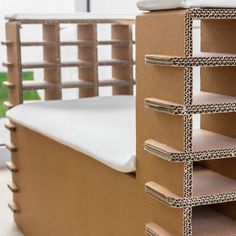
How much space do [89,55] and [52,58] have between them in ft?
0.50

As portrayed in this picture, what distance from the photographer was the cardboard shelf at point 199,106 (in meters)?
1.07

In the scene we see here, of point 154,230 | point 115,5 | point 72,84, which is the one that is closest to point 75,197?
point 154,230

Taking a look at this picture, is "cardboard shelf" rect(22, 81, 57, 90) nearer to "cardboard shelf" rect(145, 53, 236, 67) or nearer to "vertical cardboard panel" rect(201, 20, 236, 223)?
"vertical cardboard panel" rect(201, 20, 236, 223)

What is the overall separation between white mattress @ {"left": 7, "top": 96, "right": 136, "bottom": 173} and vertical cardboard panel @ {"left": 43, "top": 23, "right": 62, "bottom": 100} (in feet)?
0.60

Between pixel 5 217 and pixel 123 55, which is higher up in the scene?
pixel 123 55

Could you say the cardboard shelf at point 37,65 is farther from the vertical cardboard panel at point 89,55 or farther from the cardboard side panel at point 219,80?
the cardboard side panel at point 219,80

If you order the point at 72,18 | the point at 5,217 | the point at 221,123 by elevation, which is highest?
the point at 72,18

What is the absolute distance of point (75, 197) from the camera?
1726 millimetres

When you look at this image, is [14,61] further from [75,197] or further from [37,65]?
[75,197]

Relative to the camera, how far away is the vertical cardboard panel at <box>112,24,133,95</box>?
2.49 metres

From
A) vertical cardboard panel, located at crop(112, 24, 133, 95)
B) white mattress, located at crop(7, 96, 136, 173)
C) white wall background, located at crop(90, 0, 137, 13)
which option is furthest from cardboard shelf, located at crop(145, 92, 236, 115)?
white wall background, located at crop(90, 0, 137, 13)

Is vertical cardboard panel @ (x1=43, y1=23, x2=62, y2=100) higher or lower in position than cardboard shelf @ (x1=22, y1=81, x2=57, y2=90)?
higher

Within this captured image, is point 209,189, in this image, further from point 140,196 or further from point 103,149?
point 103,149

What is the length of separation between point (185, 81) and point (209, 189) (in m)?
0.23
